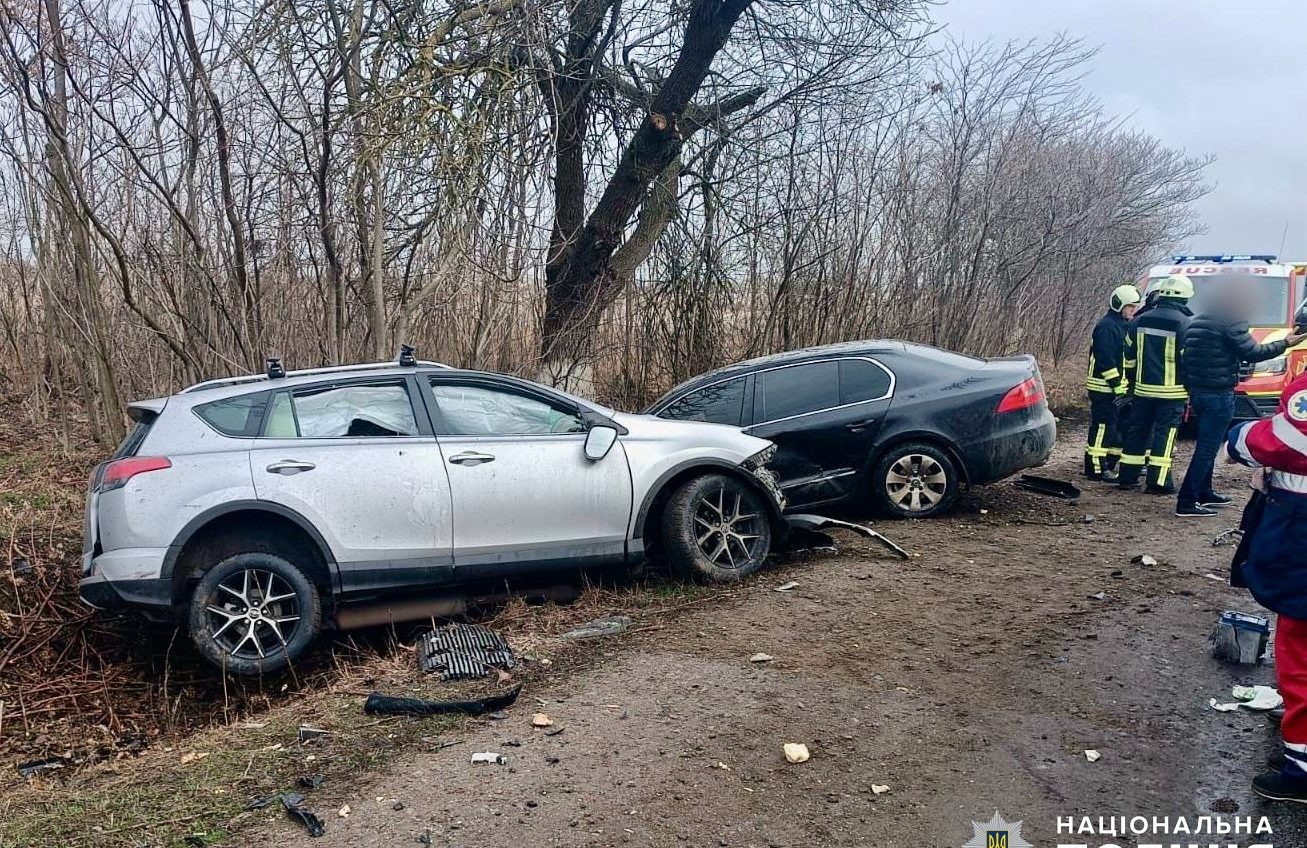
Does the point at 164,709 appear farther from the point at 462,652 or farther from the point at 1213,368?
the point at 1213,368

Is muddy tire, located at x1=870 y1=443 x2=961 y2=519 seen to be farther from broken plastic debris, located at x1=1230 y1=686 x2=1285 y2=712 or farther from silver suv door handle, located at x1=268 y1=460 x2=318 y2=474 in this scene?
silver suv door handle, located at x1=268 y1=460 x2=318 y2=474

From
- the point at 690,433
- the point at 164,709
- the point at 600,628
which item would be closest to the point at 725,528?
the point at 690,433

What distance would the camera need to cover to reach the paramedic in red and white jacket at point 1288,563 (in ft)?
11.1

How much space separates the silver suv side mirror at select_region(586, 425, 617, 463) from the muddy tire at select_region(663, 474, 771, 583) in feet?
1.97

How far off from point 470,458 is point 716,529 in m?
1.76

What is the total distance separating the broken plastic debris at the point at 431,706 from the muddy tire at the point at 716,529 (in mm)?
1945

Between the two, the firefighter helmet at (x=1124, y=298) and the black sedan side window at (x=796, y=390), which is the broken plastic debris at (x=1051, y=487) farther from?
the black sedan side window at (x=796, y=390)

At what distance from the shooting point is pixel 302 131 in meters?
7.50

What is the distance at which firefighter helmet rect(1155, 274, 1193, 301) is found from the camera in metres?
8.57

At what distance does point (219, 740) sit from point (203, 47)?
567 cm

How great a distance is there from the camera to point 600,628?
552cm

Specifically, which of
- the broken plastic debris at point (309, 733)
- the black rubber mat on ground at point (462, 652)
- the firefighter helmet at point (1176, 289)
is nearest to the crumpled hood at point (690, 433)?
the black rubber mat on ground at point (462, 652)

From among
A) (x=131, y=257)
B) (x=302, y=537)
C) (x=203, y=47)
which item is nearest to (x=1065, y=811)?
(x=302, y=537)
